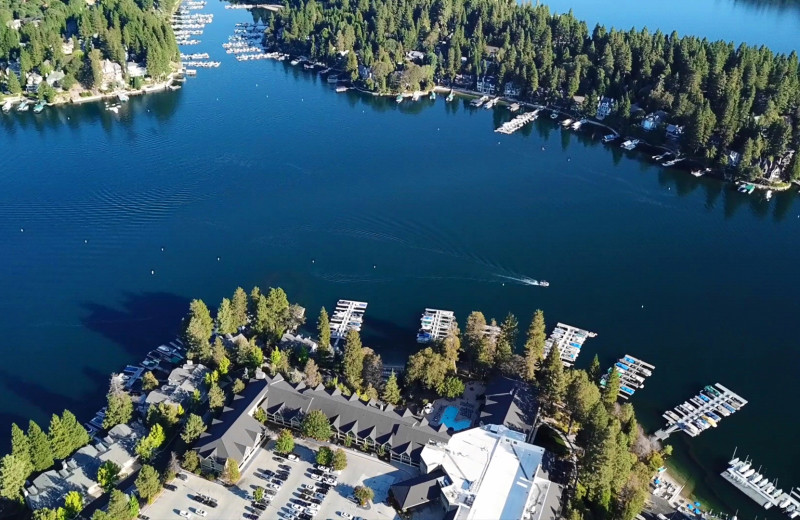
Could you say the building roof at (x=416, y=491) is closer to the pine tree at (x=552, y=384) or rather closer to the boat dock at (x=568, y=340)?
the pine tree at (x=552, y=384)

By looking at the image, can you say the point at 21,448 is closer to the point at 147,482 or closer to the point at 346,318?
the point at 147,482

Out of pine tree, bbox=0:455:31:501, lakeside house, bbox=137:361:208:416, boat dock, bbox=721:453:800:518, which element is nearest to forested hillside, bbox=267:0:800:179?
boat dock, bbox=721:453:800:518

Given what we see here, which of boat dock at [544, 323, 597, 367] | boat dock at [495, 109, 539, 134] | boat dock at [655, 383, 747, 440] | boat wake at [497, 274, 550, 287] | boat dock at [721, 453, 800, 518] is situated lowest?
boat dock at [721, 453, 800, 518]

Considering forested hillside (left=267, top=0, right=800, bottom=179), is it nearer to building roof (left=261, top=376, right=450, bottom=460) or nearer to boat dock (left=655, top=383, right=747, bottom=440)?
boat dock (left=655, top=383, right=747, bottom=440)

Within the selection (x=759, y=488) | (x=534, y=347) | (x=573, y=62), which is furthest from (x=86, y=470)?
(x=573, y=62)

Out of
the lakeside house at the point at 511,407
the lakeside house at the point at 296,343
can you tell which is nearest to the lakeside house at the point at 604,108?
the lakeside house at the point at 511,407

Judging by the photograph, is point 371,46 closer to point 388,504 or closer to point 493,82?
point 493,82

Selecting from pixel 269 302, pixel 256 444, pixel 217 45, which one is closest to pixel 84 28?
pixel 217 45
